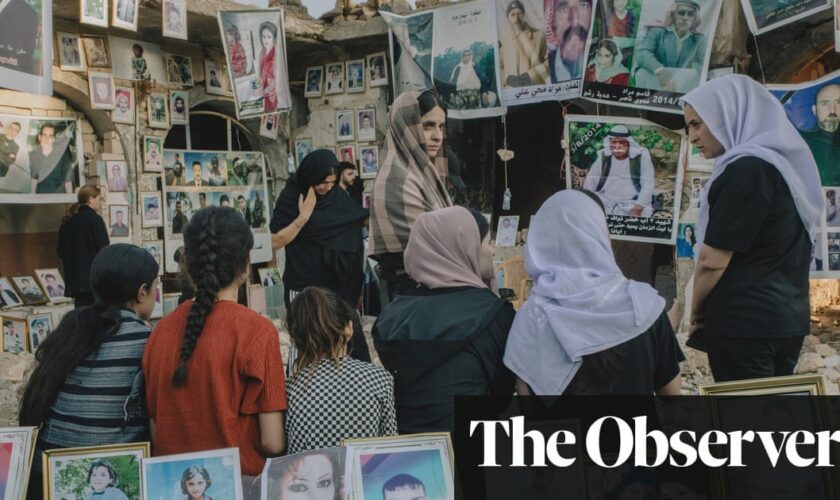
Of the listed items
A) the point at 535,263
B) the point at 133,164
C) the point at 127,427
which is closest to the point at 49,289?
the point at 133,164

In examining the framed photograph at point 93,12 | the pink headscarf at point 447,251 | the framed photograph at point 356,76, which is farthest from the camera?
the framed photograph at point 356,76

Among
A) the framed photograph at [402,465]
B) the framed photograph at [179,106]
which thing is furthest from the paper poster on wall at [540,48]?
the framed photograph at [402,465]

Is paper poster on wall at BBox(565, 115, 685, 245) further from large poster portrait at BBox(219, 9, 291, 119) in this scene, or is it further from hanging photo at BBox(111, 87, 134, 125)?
hanging photo at BBox(111, 87, 134, 125)

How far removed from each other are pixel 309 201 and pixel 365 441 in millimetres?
2997

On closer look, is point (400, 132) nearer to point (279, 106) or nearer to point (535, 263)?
point (535, 263)

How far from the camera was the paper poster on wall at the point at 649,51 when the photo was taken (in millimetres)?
6590

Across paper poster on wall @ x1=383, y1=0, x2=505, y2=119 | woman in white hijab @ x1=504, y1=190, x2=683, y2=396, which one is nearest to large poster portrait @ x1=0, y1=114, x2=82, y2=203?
paper poster on wall @ x1=383, y1=0, x2=505, y2=119

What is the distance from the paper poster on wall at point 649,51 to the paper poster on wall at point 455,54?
111 centimetres

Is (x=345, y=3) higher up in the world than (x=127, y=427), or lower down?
higher up

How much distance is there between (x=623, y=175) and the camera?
712cm

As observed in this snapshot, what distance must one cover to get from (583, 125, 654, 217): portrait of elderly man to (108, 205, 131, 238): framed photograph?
466 cm

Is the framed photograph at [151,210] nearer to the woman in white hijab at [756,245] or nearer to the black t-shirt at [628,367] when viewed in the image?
the woman in white hijab at [756,245]

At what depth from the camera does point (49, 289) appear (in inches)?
312

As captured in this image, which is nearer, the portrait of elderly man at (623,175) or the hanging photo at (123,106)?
the portrait of elderly man at (623,175)
